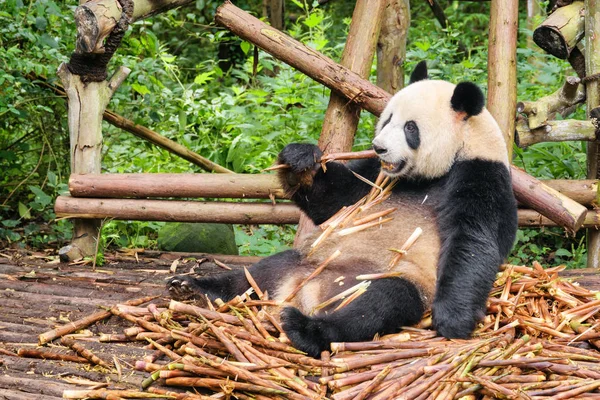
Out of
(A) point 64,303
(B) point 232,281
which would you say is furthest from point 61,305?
(B) point 232,281

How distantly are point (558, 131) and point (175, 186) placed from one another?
242 cm

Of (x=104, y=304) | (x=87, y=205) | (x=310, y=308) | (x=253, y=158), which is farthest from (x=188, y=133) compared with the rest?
(x=310, y=308)

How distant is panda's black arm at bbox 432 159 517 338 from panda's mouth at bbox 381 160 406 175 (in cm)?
23

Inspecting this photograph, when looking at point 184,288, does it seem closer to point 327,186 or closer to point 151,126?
point 327,186

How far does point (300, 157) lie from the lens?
12.6ft

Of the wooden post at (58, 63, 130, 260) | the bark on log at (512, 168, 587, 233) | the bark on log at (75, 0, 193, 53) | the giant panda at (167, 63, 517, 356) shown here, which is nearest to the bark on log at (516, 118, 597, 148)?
the bark on log at (512, 168, 587, 233)

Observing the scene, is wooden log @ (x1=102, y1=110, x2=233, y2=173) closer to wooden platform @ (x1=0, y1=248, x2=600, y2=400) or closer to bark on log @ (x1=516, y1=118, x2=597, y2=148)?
wooden platform @ (x1=0, y1=248, x2=600, y2=400)

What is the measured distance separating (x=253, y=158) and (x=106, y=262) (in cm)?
205

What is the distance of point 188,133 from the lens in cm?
729

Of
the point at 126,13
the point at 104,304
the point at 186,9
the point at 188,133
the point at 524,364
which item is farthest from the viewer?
the point at 186,9

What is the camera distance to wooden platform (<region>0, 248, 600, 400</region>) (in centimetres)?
298

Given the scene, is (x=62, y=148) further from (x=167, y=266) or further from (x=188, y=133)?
(x=167, y=266)

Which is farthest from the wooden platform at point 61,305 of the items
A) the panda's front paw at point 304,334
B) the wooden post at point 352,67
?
the wooden post at point 352,67

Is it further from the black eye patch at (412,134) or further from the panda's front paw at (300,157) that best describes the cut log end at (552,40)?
the panda's front paw at (300,157)
